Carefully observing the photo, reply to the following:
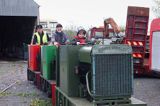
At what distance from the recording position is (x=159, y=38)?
47.7 ft

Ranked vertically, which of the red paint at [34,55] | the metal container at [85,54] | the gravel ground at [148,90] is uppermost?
the metal container at [85,54]

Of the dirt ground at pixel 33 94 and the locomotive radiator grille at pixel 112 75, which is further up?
the locomotive radiator grille at pixel 112 75

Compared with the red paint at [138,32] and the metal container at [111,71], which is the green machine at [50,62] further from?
the red paint at [138,32]

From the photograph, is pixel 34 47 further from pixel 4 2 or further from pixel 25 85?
pixel 4 2

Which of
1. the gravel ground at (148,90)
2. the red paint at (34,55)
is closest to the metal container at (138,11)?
the gravel ground at (148,90)

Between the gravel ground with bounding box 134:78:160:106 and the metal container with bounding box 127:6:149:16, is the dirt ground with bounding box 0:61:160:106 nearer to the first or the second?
the gravel ground with bounding box 134:78:160:106

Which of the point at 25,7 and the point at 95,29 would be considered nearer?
the point at 95,29

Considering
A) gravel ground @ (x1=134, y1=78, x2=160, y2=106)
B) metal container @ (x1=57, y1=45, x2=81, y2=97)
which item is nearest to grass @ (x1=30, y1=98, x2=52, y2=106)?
gravel ground @ (x1=134, y1=78, x2=160, y2=106)

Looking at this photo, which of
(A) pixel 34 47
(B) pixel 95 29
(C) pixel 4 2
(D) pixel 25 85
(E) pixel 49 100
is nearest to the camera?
(E) pixel 49 100

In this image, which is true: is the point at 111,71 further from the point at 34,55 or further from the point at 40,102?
the point at 34,55

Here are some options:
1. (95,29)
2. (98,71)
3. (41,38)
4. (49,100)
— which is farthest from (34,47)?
(95,29)

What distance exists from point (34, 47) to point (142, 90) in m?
3.66

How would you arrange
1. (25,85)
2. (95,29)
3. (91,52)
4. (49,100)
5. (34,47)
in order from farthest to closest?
(95,29)
(25,85)
(34,47)
(49,100)
(91,52)

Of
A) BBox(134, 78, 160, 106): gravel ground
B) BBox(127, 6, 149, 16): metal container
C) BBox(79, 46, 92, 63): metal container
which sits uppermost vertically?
BBox(127, 6, 149, 16): metal container
